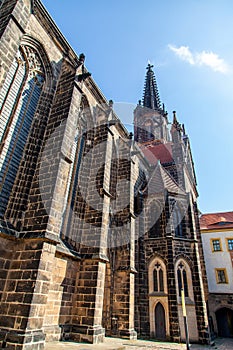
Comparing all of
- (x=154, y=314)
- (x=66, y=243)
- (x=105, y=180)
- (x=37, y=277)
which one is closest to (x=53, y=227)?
(x=37, y=277)

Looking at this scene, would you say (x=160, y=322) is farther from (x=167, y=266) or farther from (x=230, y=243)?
(x=230, y=243)

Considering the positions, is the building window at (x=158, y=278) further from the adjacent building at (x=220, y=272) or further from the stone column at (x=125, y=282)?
the adjacent building at (x=220, y=272)

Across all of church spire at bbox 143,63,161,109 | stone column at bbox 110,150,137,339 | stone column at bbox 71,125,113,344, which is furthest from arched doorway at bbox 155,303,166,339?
church spire at bbox 143,63,161,109

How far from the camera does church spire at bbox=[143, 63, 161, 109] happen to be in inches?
1374

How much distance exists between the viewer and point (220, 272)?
63.4 ft

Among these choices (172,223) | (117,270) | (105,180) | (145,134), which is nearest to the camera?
(105,180)

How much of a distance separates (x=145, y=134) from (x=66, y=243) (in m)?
26.1

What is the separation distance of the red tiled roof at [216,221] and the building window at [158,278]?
386 inches

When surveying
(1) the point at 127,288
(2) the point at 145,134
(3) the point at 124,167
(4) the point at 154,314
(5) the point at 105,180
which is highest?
(2) the point at 145,134

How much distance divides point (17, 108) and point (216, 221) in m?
20.2

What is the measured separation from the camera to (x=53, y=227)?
21.0ft

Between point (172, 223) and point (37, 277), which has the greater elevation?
point (172, 223)

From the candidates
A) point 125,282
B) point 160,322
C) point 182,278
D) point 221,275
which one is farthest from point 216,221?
point 125,282

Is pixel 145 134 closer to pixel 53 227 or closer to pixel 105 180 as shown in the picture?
pixel 105 180
